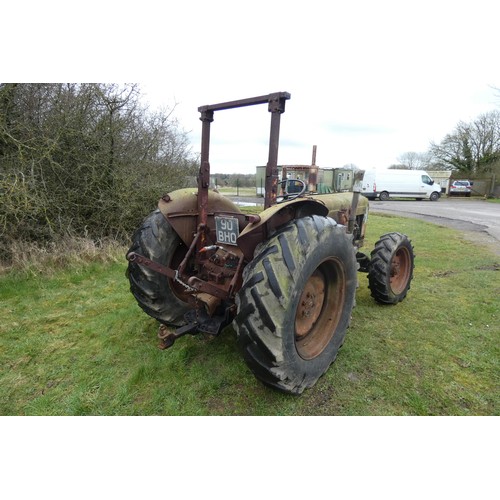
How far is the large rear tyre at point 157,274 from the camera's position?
2629mm

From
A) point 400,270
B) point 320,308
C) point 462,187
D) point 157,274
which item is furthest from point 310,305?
point 462,187

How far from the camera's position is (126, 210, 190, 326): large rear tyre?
2.63 meters

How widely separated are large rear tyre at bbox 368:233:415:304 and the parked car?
27419mm

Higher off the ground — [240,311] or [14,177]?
[14,177]

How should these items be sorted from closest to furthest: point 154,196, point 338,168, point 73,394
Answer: point 73,394, point 338,168, point 154,196

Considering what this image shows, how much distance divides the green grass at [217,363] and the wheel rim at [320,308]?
27 cm

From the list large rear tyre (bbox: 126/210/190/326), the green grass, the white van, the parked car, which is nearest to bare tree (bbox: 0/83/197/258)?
the green grass

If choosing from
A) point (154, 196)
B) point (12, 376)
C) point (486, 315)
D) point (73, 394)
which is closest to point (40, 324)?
point (12, 376)

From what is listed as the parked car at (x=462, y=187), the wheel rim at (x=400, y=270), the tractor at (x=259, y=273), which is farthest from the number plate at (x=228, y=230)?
the parked car at (x=462, y=187)

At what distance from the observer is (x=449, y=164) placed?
3033cm

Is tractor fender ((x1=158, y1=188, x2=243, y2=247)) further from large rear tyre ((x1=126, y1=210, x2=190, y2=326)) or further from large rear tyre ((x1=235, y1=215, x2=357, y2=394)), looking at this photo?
large rear tyre ((x1=235, y1=215, x2=357, y2=394))

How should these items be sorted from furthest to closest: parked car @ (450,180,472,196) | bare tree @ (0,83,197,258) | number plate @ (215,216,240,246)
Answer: parked car @ (450,180,472,196)
bare tree @ (0,83,197,258)
number plate @ (215,216,240,246)

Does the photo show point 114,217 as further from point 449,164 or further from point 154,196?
point 449,164

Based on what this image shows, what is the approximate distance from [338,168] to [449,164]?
31.5m
